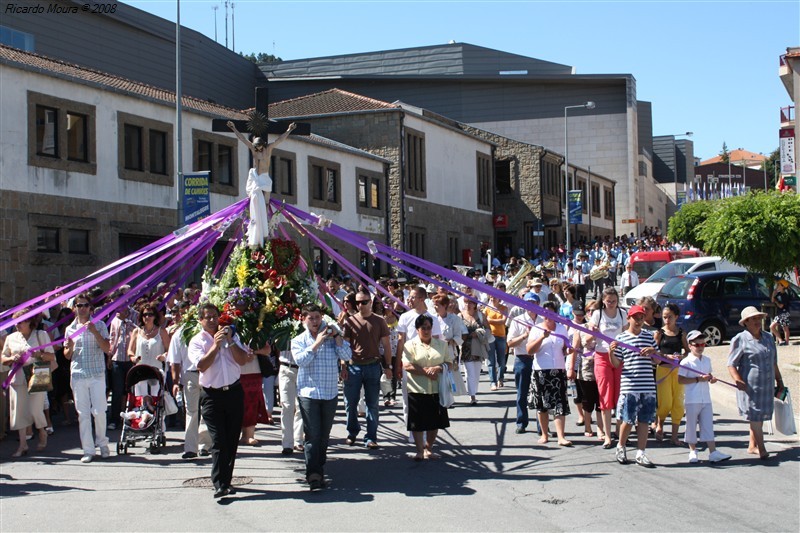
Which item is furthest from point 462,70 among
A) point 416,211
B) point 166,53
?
point 416,211

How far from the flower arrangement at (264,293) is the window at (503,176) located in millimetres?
45265

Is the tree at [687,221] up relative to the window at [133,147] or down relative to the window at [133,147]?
down

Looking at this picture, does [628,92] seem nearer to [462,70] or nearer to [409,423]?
[462,70]

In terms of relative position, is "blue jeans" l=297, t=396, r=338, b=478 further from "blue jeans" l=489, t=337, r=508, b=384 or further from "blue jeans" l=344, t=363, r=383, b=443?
"blue jeans" l=489, t=337, r=508, b=384

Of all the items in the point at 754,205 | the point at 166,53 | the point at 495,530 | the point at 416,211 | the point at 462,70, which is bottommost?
the point at 495,530

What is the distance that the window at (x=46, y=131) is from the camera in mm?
23141

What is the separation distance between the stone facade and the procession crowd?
375 inches

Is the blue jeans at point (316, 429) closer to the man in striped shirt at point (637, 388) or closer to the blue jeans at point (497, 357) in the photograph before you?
the man in striped shirt at point (637, 388)

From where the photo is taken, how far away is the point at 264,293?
10844 millimetres

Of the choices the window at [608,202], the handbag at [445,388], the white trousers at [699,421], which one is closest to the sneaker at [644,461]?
the white trousers at [699,421]

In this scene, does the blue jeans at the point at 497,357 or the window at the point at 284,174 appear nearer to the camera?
the blue jeans at the point at 497,357

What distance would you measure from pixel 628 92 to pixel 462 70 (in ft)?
45.2

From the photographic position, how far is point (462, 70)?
7275 centimetres

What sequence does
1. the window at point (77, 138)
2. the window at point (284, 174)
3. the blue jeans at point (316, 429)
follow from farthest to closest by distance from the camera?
1. the window at point (284, 174)
2. the window at point (77, 138)
3. the blue jeans at point (316, 429)
